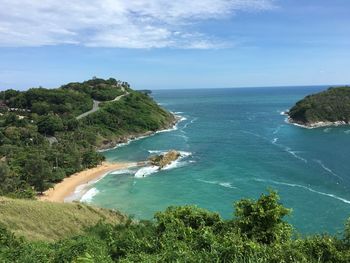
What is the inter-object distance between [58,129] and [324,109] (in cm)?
8074

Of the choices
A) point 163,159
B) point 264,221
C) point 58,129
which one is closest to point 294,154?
point 163,159

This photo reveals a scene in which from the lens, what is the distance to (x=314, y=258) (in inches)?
728

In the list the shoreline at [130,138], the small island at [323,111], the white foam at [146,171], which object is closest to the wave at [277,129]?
the small island at [323,111]

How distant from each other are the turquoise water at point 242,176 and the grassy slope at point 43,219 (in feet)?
44.2

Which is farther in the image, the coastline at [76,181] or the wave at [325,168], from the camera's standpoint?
the wave at [325,168]

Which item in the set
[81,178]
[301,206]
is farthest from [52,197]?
[301,206]

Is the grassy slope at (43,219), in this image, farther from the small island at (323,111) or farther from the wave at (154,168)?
the small island at (323,111)

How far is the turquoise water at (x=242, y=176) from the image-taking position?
53.5 meters

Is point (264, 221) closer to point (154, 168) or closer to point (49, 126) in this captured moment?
point (154, 168)

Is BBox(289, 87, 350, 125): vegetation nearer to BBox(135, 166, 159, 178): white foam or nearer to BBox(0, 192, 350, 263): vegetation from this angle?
BBox(135, 166, 159, 178): white foam

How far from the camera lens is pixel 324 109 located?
126688 millimetres

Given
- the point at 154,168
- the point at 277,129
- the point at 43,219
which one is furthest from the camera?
the point at 277,129

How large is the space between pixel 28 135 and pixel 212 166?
42.4 m

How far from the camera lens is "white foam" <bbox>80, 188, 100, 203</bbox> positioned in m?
57.7
